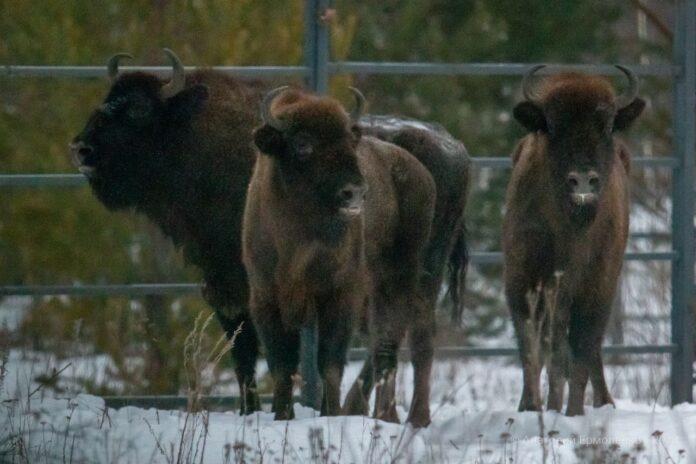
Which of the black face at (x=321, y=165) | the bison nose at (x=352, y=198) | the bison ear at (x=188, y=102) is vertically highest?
the bison ear at (x=188, y=102)

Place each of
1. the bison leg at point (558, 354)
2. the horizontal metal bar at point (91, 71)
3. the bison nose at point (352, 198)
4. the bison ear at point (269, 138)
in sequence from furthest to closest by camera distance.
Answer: the horizontal metal bar at point (91, 71) → the bison leg at point (558, 354) → the bison ear at point (269, 138) → the bison nose at point (352, 198)

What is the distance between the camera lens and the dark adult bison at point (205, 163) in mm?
7477

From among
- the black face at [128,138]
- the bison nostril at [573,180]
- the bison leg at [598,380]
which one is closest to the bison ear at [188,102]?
the black face at [128,138]

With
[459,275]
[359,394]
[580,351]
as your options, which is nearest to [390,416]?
[359,394]

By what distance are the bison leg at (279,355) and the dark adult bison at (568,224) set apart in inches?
42.1

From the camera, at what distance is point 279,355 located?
6578mm

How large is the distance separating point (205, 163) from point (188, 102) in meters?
0.31

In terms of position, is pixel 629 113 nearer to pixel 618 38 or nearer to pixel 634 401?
pixel 634 401

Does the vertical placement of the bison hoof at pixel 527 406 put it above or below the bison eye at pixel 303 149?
below

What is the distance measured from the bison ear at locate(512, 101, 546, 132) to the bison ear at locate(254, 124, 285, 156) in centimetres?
114

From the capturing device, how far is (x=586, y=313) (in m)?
7.07

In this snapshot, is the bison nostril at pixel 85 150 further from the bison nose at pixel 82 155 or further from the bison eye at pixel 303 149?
the bison eye at pixel 303 149

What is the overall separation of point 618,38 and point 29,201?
8.36 m

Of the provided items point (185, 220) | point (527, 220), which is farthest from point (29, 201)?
point (527, 220)
